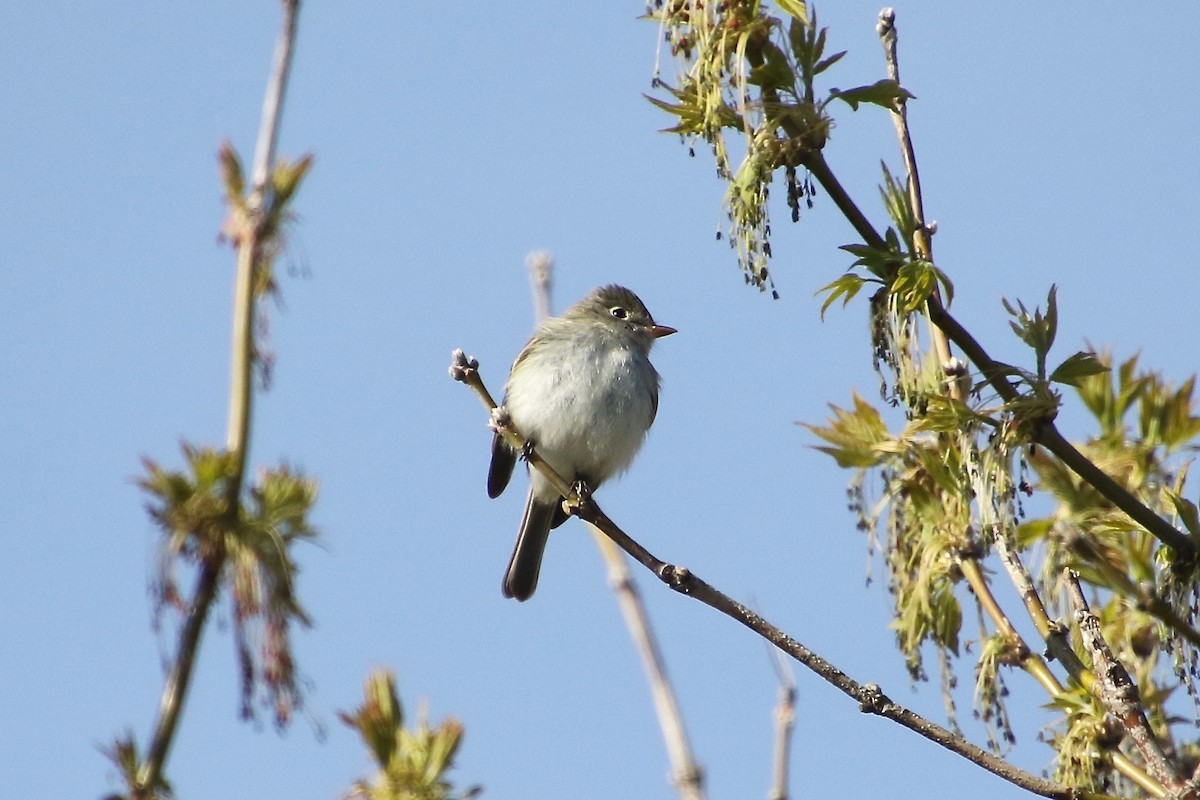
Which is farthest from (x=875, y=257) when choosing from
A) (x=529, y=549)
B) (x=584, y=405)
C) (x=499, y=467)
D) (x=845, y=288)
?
(x=529, y=549)

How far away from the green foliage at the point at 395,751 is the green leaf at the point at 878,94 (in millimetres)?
1598

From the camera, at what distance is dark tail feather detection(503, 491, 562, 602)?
863 centimetres

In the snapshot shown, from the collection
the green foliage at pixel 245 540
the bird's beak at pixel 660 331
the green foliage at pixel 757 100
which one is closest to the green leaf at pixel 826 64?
the green foliage at pixel 757 100

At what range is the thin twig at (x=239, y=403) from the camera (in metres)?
2.03

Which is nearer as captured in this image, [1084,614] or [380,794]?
[380,794]

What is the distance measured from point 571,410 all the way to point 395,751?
508cm

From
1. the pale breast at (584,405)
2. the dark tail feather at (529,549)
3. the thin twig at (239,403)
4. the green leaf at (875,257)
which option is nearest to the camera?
the thin twig at (239,403)

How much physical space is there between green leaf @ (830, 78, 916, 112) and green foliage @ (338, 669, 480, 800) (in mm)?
1598

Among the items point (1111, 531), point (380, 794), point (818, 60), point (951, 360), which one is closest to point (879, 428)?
point (951, 360)

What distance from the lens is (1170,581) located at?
10.6 ft

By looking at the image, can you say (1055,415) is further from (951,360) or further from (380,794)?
(380,794)

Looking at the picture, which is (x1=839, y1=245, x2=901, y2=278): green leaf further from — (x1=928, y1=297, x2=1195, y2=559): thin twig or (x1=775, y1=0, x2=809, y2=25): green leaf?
(x1=775, y1=0, x2=809, y2=25): green leaf

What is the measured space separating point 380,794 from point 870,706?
44.5 inches

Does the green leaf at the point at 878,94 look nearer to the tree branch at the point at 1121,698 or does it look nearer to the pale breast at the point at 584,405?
the tree branch at the point at 1121,698
